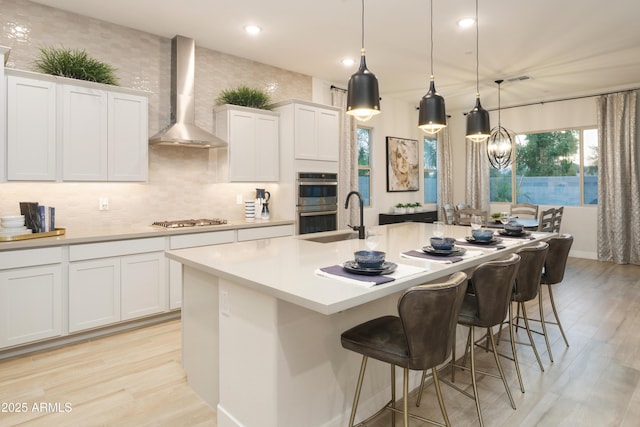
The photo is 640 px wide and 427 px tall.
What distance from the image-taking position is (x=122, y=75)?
4070 mm

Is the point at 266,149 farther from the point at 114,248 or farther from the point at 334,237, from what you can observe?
the point at 114,248

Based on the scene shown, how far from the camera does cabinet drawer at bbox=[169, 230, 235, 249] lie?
12.7ft

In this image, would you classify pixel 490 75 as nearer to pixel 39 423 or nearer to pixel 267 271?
pixel 267 271

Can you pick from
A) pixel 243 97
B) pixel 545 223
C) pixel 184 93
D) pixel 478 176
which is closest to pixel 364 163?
pixel 478 176

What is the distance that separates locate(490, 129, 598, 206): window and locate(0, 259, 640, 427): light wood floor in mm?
4238

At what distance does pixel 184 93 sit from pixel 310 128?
165 centimetres

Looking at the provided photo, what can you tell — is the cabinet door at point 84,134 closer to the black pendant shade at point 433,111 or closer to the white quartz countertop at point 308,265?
the white quartz countertop at point 308,265

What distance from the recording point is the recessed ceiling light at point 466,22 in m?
4.02

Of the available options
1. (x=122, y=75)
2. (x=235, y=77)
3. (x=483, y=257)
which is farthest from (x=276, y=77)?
(x=483, y=257)

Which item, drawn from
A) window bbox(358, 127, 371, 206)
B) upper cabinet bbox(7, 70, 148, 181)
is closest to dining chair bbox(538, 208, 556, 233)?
window bbox(358, 127, 371, 206)

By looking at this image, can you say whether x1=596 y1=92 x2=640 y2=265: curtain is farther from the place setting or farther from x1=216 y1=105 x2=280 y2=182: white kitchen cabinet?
the place setting

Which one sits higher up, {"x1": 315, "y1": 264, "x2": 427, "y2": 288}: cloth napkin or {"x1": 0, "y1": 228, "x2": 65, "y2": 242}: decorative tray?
{"x1": 0, "y1": 228, "x2": 65, "y2": 242}: decorative tray

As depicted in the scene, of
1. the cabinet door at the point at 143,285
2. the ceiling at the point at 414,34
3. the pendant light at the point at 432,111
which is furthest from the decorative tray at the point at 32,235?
the pendant light at the point at 432,111

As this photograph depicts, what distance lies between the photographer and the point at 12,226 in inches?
123
